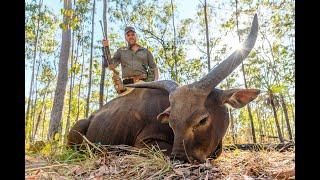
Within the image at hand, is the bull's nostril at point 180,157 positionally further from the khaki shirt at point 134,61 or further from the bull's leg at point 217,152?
the khaki shirt at point 134,61

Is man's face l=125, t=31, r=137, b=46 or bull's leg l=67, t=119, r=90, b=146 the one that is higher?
man's face l=125, t=31, r=137, b=46

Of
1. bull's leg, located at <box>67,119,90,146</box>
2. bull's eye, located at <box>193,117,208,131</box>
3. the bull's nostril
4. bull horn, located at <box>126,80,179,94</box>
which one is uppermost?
bull horn, located at <box>126,80,179,94</box>

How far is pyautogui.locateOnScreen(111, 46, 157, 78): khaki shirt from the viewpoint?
7297 mm

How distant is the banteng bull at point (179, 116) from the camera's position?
3.81m

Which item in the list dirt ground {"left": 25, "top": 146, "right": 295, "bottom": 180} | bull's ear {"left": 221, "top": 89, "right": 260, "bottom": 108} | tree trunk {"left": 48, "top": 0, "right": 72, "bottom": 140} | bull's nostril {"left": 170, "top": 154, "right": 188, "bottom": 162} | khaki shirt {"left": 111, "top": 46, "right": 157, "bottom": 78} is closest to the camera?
dirt ground {"left": 25, "top": 146, "right": 295, "bottom": 180}

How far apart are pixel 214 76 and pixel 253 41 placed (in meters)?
0.64

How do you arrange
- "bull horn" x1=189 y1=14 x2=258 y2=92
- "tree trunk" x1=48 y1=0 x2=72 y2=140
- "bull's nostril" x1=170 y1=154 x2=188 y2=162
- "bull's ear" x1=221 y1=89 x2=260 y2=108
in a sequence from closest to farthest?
"bull's nostril" x1=170 y1=154 x2=188 y2=162 → "bull horn" x1=189 y1=14 x2=258 y2=92 → "bull's ear" x1=221 y1=89 x2=260 y2=108 → "tree trunk" x1=48 y1=0 x2=72 y2=140

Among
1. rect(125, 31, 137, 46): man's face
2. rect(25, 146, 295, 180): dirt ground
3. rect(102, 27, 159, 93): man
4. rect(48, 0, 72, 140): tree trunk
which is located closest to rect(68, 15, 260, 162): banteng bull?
rect(25, 146, 295, 180): dirt ground

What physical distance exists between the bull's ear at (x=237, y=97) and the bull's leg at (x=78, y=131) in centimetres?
248

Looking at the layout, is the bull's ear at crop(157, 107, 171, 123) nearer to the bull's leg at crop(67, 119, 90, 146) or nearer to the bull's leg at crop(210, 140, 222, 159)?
the bull's leg at crop(210, 140, 222, 159)

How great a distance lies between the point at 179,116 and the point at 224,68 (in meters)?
0.84

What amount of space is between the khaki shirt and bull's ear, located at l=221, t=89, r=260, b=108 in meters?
3.06
